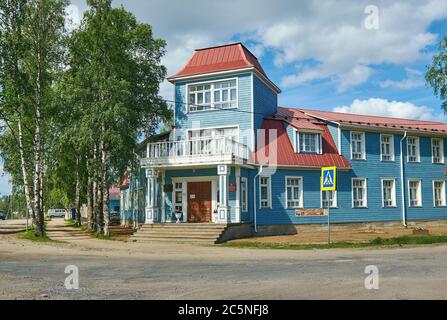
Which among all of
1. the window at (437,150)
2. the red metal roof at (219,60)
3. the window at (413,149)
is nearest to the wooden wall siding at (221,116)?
the red metal roof at (219,60)

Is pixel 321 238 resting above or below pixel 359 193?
below

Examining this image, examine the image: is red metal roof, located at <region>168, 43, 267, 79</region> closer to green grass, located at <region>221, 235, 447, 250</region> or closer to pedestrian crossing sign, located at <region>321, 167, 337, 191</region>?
pedestrian crossing sign, located at <region>321, 167, 337, 191</region>

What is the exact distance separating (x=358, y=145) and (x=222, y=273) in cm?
1991

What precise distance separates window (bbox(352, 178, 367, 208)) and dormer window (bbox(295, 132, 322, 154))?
10.6 ft

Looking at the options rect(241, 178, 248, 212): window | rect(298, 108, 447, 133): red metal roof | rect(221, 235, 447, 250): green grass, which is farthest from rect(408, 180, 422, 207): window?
rect(241, 178, 248, 212): window

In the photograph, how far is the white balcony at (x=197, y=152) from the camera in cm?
2255

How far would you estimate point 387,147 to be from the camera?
1158 inches

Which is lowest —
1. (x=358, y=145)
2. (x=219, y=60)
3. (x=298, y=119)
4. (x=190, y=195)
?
(x=190, y=195)

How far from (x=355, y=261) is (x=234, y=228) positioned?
960cm

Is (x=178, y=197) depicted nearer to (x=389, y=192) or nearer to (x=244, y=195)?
(x=244, y=195)

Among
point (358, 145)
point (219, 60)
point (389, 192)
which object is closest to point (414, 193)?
point (389, 192)

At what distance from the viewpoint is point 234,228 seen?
876 inches
